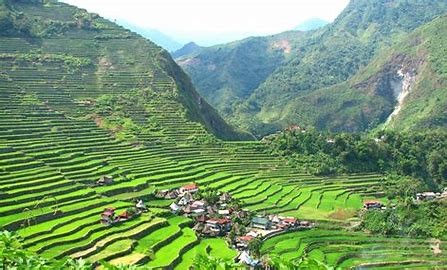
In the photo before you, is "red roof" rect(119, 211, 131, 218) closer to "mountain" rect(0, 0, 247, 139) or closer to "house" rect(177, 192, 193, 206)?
"house" rect(177, 192, 193, 206)

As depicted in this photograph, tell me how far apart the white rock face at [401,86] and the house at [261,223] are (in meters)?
79.7

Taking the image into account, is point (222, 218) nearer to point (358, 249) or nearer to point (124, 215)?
point (124, 215)

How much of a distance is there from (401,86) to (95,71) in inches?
2885

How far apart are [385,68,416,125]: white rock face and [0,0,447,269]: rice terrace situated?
1967cm

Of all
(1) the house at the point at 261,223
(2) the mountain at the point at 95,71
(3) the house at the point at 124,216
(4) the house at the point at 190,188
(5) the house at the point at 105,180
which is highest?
(2) the mountain at the point at 95,71

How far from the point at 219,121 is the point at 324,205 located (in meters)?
32.7

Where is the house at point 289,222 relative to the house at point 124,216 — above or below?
below

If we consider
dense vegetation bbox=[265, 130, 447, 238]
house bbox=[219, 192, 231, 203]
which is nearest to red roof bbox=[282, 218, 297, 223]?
house bbox=[219, 192, 231, 203]

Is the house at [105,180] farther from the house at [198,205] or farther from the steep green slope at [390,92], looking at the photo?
the steep green slope at [390,92]

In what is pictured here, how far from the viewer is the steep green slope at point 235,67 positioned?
147625 millimetres

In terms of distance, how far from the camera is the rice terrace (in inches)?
1042

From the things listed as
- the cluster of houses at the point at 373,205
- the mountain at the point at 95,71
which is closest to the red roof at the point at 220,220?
the cluster of houses at the point at 373,205

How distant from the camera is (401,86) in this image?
114 metres

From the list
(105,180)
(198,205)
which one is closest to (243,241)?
(198,205)
